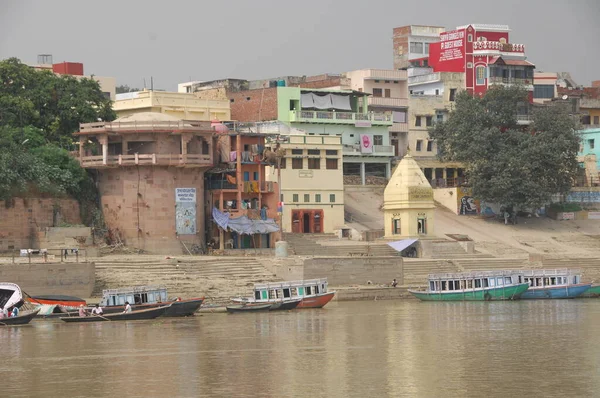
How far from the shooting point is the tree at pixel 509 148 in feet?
235

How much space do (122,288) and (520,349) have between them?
1716cm

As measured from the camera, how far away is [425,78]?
3292 inches

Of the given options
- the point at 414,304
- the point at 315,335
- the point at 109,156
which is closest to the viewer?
the point at 315,335

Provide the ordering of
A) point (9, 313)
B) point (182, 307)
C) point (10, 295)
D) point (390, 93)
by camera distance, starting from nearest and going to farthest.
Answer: point (9, 313), point (10, 295), point (182, 307), point (390, 93)

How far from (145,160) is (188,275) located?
7.08 metres

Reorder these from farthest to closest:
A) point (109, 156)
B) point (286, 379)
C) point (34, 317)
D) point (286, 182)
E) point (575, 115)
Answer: point (575, 115) → point (286, 182) → point (109, 156) → point (34, 317) → point (286, 379)

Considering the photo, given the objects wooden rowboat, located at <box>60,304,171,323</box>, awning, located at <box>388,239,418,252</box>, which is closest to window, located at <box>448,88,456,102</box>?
awning, located at <box>388,239,418,252</box>

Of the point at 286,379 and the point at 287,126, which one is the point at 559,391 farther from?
the point at 287,126

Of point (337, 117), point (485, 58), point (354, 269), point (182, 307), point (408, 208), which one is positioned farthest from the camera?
point (485, 58)

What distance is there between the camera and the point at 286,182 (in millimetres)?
67438

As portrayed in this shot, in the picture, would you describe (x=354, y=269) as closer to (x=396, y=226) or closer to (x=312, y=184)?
(x=396, y=226)

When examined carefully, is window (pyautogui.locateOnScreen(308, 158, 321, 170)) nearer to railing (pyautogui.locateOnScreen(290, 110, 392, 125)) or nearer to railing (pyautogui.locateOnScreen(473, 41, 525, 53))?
railing (pyautogui.locateOnScreen(290, 110, 392, 125))

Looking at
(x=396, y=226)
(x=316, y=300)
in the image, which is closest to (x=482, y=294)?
(x=316, y=300)

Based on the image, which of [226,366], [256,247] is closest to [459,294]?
[256,247]
